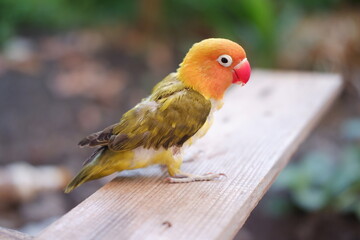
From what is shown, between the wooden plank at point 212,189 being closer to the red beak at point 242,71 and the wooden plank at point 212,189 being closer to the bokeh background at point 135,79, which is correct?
the red beak at point 242,71

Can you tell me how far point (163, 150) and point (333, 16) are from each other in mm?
4528

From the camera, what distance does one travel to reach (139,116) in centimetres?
159

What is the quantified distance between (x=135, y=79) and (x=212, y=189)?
3448 mm

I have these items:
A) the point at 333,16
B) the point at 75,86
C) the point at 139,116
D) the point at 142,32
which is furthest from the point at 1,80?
the point at 333,16

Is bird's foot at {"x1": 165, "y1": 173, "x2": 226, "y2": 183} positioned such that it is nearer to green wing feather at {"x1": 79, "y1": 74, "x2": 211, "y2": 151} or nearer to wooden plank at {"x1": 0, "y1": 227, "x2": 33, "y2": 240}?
green wing feather at {"x1": 79, "y1": 74, "x2": 211, "y2": 151}

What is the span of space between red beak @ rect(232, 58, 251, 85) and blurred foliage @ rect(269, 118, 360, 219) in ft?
4.80

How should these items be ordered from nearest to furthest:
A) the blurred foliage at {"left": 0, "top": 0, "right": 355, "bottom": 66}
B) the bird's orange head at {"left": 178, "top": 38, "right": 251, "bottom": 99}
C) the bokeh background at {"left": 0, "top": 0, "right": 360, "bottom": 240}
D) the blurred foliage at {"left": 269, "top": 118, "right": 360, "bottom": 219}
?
the bird's orange head at {"left": 178, "top": 38, "right": 251, "bottom": 99}
the blurred foliage at {"left": 269, "top": 118, "right": 360, "bottom": 219}
the bokeh background at {"left": 0, "top": 0, "right": 360, "bottom": 240}
the blurred foliage at {"left": 0, "top": 0, "right": 355, "bottom": 66}

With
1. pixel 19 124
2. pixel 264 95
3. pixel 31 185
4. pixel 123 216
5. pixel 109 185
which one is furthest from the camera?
pixel 19 124

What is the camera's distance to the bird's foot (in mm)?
1604

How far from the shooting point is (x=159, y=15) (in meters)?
5.44

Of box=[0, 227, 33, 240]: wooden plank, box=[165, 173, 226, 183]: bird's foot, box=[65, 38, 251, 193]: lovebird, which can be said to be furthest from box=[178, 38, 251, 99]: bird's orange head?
box=[0, 227, 33, 240]: wooden plank

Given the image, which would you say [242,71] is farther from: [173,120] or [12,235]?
[12,235]

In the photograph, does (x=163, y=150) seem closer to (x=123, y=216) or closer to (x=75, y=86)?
(x=123, y=216)

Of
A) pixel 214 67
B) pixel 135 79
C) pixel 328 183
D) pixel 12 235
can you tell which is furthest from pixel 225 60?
pixel 135 79
